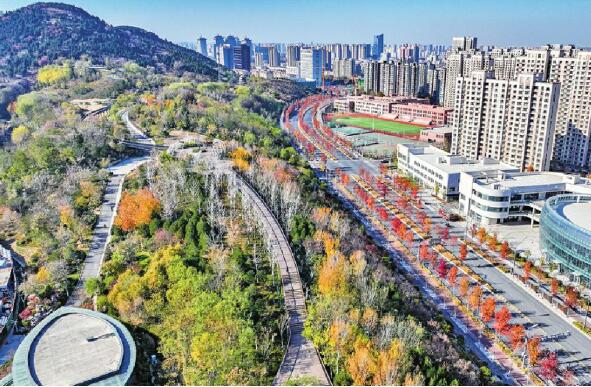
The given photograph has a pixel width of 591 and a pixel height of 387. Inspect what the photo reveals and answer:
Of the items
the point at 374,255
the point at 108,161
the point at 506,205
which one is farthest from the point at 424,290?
the point at 108,161

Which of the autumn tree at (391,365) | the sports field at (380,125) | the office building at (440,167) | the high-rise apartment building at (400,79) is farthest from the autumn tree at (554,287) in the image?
the high-rise apartment building at (400,79)

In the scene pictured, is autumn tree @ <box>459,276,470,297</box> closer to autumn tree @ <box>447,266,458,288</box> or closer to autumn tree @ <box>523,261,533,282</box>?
autumn tree @ <box>447,266,458,288</box>

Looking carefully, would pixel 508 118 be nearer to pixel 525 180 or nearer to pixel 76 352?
pixel 525 180

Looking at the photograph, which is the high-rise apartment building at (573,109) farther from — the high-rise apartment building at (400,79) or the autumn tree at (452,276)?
the high-rise apartment building at (400,79)

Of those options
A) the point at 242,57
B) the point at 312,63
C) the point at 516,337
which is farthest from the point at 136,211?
the point at 242,57

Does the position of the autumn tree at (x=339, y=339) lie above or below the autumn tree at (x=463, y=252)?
above

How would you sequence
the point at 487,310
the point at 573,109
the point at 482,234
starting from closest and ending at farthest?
the point at 487,310
the point at 482,234
the point at 573,109
